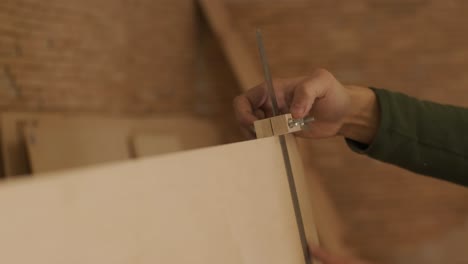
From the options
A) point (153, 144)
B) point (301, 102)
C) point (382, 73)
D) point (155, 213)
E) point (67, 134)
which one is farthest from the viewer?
point (382, 73)

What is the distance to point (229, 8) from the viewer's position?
2666 mm

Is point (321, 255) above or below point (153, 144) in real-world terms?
below

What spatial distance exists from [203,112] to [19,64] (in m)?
1.31

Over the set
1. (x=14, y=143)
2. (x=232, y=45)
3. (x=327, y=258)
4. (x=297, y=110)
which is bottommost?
(x=327, y=258)

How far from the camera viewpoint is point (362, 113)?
100 cm

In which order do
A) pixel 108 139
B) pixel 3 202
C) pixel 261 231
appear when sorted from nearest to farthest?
1. pixel 3 202
2. pixel 261 231
3. pixel 108 139

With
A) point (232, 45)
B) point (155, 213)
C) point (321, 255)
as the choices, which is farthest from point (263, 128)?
point (232, 45)

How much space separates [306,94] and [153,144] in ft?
4.81

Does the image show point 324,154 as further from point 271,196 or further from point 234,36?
point 271,196

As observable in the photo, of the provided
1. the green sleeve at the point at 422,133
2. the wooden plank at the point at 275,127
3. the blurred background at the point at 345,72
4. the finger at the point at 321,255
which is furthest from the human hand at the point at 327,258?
the blurred background at the point at 345,72

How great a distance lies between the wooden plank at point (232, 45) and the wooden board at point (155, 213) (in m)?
1.86

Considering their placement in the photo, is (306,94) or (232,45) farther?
(232,45)

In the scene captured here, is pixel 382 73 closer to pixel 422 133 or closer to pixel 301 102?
pixel 422 133

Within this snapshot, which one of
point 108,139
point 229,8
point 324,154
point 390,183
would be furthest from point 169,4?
point 390,183
